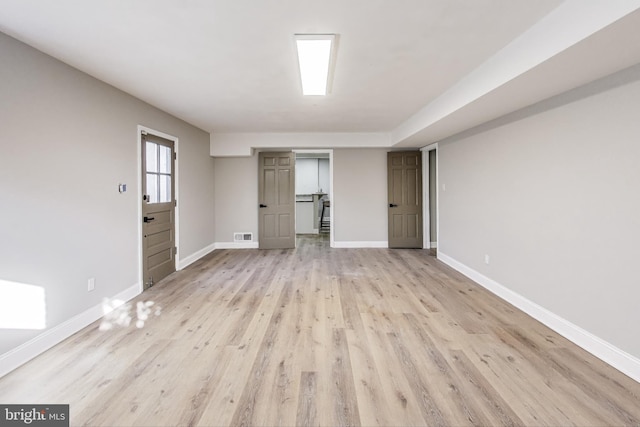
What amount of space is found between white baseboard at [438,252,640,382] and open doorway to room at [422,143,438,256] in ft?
8.86

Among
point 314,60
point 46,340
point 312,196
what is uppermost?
point 314,60

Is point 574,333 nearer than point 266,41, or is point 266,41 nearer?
point 266,41

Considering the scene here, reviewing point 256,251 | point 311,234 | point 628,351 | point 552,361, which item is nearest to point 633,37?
point 628,351

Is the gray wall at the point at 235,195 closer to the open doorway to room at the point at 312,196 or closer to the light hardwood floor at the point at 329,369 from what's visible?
the open doorway to room at the point at 312,196


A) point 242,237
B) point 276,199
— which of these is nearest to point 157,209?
point 242,237

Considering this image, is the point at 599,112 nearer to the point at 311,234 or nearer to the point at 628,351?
the point at 628,351

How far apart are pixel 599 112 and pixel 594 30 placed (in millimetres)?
989

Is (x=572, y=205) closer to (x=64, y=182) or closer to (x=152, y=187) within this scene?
(x=64, y=182)

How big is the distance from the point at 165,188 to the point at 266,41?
3.07 meters

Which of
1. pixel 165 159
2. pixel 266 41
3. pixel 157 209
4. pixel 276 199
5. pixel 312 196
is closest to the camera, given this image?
pixel 266 41

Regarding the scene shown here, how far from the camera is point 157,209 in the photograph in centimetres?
433

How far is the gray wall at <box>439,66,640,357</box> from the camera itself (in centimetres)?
220

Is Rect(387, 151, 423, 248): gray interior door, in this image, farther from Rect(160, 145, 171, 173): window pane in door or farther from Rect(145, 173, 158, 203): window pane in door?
Rect(145, 173, 158, 203): window pane in door

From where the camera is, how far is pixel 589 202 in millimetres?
2496
